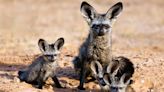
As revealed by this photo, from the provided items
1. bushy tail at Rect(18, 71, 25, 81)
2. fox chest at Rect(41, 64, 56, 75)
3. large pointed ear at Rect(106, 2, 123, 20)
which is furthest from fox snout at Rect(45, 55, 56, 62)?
large pointed ear at Rect(106, 2, 123, 20)

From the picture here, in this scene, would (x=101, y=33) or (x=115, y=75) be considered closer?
(x=115, y=75)

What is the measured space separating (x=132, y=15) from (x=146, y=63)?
57.6ft

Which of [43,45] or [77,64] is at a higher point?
[43,45]

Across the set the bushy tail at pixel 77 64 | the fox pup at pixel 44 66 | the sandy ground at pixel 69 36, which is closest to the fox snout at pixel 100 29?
the fox pup at pixel 44 66

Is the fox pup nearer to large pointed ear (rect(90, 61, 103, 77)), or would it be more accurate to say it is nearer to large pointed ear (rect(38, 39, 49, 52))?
large pointed ear (rect(38, 39, 49, 52))

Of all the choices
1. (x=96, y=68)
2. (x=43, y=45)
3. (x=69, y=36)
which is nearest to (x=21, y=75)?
(x=43, y=45)

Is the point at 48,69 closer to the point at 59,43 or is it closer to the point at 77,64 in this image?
the point at 59,43

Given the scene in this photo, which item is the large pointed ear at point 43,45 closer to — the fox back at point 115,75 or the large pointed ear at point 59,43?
the large pointed ear at point 59,43

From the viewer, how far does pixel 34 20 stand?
30375mm

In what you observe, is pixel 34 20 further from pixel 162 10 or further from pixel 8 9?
pixel 162 10

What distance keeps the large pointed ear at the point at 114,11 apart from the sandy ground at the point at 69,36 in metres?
1.40

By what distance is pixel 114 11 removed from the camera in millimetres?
12836

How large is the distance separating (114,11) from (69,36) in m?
11.1

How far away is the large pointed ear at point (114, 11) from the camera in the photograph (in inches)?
501
